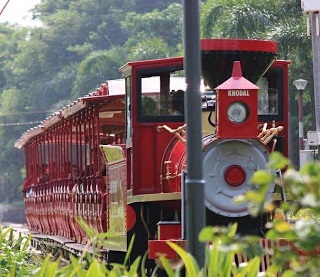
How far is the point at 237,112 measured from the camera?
41.4 feet

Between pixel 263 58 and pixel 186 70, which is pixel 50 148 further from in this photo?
pixel 186 70

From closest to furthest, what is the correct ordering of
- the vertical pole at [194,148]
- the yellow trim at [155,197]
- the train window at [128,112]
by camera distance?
the vertical pole at [194,148]
the yellow trim at [155,197]
the train window at [128,112]

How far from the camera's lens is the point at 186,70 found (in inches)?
360

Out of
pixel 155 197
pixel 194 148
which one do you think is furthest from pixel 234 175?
pixel 194 148

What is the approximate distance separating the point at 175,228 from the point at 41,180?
13.7 m

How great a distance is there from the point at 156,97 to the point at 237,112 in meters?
1.50

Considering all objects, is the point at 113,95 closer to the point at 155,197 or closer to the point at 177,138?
the point at 177,138

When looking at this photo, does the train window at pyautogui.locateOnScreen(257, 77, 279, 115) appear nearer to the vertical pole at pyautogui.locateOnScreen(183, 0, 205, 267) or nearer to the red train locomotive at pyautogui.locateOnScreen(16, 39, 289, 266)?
the red train locomotive at pyautogui.locateOnScreen(16, 39, 289, 266)

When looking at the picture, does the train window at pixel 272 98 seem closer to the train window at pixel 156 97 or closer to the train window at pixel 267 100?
the train window at pixel 267 100

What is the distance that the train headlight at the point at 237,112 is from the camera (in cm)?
1255

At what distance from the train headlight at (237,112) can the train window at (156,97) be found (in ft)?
4.32

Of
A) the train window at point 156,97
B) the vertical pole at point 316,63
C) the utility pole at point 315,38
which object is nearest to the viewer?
the train window at point 156,97

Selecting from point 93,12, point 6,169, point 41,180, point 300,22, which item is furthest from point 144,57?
point 93,12

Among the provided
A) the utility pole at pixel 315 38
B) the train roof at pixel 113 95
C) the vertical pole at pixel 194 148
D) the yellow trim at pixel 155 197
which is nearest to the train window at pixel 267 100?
the train roof at pixel 113 95
